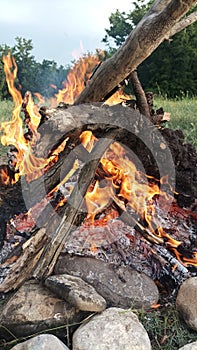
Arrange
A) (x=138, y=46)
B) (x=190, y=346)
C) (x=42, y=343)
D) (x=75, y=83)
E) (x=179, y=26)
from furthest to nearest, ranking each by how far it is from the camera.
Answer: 1. (x=75, y=83)
2. (x=179, y=26)
3. (x=138, y=46)
4. (x=190, y=346)
5. (x=42, y=343)

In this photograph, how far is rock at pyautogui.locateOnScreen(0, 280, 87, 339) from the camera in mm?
2352

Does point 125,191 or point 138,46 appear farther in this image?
point 125,191

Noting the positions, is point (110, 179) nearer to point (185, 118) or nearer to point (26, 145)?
point (26, 145)

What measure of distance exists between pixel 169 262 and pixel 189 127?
3.92 m

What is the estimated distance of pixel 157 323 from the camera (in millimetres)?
2525

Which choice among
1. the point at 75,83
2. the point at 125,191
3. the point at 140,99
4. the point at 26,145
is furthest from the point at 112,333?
the point at 75,83

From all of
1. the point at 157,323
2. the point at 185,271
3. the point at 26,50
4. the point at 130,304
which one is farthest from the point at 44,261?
the point at 26,50

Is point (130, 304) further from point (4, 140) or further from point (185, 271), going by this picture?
point (4, 140)

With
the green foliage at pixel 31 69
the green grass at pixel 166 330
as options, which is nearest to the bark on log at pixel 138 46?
the green grass at pixel 166 330

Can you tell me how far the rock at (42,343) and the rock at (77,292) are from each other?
22cm

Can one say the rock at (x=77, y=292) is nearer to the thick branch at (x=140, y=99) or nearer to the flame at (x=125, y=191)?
the flame at (x=125, y=191)

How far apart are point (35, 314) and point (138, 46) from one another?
146 cm

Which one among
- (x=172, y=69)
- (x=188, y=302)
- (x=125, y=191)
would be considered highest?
(x=172, y=69)

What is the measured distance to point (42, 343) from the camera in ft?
7.07
